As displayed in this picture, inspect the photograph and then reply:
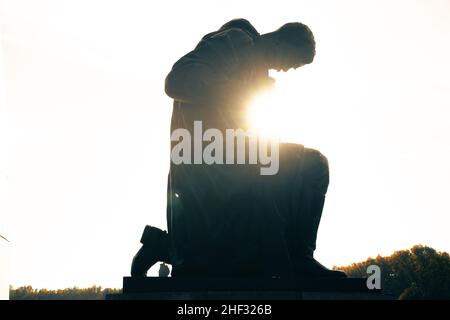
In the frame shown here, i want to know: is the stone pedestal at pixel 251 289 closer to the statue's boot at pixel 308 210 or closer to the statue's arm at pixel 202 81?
the statue's boot at pixel 308 210

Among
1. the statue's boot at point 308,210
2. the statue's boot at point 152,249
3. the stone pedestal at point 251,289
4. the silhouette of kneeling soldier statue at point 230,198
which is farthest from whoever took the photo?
the statue's boot at point 152,249

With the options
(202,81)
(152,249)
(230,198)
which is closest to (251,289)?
(230,198)

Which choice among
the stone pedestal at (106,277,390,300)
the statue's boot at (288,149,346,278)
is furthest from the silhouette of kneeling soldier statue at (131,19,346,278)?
the stone pedestal at (106,277,390,300)

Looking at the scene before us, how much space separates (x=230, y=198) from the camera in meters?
7.26

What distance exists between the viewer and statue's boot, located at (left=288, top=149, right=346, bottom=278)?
7.34 metres

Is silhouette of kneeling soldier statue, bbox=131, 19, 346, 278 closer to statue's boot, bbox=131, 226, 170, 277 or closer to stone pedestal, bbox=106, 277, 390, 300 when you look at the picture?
statue's boot, bbox=131, 226, 170, 277

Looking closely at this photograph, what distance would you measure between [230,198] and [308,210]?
88 cm

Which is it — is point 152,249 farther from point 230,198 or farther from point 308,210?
point 308,210

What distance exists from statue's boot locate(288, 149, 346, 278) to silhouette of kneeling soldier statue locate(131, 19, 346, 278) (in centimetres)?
1

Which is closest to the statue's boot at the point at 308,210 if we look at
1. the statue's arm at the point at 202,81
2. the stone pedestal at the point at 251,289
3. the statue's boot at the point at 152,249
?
the stone pedestal at the point at 251,289

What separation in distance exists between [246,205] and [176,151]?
3.59ft

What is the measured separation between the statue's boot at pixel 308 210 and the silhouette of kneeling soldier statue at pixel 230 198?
0.04 feet

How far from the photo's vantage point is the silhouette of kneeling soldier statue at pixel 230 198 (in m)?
7.08
